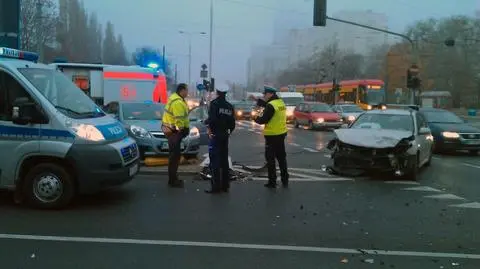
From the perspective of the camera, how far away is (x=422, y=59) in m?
88.6

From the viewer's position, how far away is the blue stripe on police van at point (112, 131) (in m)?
7.96

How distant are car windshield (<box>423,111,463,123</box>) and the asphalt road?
811cm

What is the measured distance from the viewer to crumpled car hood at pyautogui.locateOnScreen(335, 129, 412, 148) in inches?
438

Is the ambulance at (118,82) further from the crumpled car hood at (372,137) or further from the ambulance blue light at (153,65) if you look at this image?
the crumpled car hood at (372,137)

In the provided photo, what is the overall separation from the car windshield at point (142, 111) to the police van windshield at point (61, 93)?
4.57 meters

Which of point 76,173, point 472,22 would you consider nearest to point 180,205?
point 76,173

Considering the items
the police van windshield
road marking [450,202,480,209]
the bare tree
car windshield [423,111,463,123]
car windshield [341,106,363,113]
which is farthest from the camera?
the bare tree

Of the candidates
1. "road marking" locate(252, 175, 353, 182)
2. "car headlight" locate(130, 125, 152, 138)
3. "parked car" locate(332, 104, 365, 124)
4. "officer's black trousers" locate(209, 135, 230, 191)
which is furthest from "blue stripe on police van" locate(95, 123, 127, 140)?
"parked car" locate(332, 104, 365, 124)

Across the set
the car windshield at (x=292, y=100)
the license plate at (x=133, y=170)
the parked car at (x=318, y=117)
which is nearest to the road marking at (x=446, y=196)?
the license plate at (x=133, y=170)

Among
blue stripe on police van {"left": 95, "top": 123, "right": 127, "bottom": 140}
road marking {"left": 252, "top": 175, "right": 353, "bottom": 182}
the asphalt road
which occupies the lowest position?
road marking {"left": 252, "top": 175, "right": 353, "bottom": 182}

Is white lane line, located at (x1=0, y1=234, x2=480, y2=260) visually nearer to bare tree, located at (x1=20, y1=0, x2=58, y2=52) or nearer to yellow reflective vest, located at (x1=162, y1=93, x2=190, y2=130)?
yellow reflective vest, located at (x1=162, y1=93, x2=190, y2=130)

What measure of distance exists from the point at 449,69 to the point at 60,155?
86298 mm

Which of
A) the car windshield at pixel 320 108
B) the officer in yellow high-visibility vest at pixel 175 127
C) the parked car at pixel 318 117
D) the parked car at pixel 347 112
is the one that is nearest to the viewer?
the officer in yellow high-visibility vest at pixel 175 127

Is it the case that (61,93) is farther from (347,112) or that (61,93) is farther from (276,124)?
(347,112)
